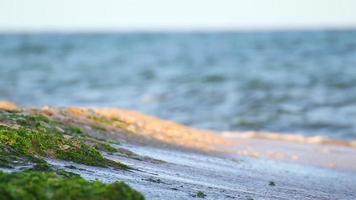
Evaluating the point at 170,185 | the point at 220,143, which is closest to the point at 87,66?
the point at 220,143

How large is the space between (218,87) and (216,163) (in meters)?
17.1

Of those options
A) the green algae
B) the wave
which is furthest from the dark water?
the green algae

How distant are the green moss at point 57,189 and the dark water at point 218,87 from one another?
1211cm

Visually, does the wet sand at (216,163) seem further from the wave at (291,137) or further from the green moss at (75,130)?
the green moss at (75,130)

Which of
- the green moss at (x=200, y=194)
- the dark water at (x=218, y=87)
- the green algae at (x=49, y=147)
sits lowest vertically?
the green moss at (x=200, y=194)

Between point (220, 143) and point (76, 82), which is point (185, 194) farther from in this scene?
point (76, 82)

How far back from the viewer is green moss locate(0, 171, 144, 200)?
14.9 feet

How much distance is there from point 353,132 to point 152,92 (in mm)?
10185

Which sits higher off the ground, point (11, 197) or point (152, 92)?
point (152, 92)

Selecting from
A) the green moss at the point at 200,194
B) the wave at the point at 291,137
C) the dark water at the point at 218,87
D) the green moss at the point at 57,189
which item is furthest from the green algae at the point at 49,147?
the dark water at the point at 218,87

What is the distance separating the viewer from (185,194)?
5.69 meters

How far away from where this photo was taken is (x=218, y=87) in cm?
2614

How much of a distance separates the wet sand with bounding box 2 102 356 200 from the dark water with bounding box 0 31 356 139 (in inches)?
127

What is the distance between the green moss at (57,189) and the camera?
179 inches
